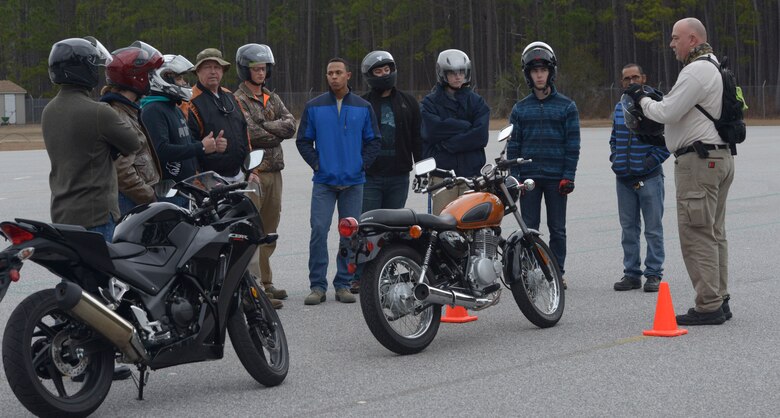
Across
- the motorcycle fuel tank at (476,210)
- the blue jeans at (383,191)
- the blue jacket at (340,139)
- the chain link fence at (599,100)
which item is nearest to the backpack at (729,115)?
the motorcycle fuel tank at (476,210)

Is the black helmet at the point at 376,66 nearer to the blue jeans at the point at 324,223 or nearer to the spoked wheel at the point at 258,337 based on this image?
the blue jeans at the point at 324,223

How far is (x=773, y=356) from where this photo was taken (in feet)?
24.8

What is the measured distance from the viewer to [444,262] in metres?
8.45

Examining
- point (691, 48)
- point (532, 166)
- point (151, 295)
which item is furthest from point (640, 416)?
point (532, 166)

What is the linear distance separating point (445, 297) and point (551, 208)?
301 centimetres

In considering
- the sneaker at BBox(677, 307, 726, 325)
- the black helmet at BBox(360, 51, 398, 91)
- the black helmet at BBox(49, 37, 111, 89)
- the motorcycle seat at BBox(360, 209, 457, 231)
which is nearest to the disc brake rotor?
the black helmet at BBox(49, 37, 111, 89)

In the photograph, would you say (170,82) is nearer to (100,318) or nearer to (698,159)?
(100,318)

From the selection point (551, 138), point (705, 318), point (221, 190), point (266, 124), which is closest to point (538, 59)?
point (551, 138)

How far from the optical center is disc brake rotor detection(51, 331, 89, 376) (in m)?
5.90

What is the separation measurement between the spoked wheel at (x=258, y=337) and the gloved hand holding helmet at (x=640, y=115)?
3.53 metres

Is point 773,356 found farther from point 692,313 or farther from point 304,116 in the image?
point 304,116

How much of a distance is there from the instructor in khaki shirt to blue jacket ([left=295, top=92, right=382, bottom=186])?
8.71 feet

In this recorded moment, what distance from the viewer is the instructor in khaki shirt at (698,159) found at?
8664 mm

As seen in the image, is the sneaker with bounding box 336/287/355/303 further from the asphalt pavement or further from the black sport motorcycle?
the black sport motorcycle
